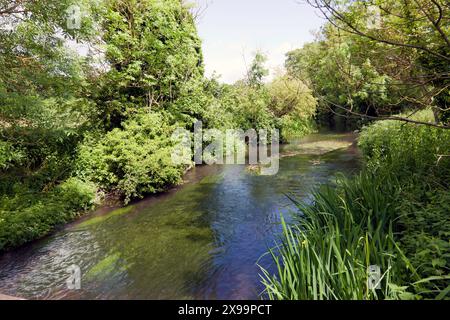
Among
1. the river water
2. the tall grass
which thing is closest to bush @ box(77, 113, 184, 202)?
the river water

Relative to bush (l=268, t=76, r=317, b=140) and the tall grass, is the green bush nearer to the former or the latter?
the tall grass

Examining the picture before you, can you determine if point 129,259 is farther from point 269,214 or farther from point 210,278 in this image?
point 269,214

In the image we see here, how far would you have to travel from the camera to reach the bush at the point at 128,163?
27.7 ft

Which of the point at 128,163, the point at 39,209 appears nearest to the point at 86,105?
the point at 128,163

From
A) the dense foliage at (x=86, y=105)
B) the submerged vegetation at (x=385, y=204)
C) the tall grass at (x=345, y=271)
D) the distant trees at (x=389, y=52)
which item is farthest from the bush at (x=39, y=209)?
the distant trees at (x=389, y=52)

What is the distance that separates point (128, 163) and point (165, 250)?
12.6 ft

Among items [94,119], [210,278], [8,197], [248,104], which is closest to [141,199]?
[8,197]

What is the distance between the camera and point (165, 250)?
552cm

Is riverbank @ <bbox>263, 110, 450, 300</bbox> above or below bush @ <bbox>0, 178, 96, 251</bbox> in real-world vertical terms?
Answer: above

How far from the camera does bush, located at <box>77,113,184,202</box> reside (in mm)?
8445

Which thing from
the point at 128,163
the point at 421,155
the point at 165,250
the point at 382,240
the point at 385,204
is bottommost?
the point at 165,250

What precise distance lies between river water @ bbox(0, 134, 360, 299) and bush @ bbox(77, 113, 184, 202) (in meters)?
0.60

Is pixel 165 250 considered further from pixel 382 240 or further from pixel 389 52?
pixel 389 52
